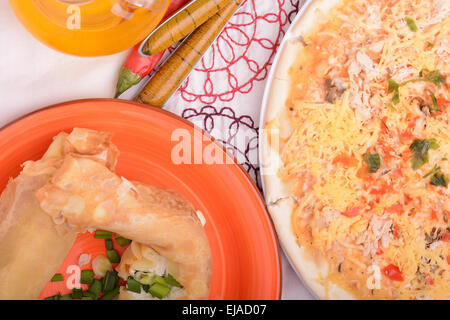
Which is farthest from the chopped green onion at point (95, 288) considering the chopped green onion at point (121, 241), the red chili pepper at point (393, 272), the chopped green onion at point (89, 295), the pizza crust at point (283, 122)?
the red chili pepper at point (393, 272)

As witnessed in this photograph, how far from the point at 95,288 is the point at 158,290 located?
17 centimetres

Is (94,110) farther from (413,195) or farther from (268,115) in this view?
(413,195)

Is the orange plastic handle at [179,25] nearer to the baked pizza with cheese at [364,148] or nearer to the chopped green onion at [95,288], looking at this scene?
the baked pizza with cheese at [364,148]

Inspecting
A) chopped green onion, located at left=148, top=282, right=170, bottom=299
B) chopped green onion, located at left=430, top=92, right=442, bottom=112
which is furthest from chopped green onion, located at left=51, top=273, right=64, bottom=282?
chopped green onion, located at left=430, top=92, right=442, bottom=112

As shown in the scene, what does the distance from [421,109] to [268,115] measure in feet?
1.39

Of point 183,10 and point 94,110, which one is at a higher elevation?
point 183,10

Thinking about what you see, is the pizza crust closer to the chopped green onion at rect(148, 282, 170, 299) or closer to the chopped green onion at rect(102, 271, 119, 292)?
the chopped green onion at rect(148, 282, 170, 299)

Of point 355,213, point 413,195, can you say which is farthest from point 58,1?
point 413,195

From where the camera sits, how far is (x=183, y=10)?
111 centimetres

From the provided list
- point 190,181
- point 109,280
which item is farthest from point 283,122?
point 109,280

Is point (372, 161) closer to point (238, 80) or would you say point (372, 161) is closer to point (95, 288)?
point (238, 80)

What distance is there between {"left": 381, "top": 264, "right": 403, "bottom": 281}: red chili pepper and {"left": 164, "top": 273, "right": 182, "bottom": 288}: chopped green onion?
56 centimetres

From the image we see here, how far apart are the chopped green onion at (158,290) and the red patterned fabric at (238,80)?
394 millimetres

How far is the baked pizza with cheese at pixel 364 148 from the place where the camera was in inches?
43.4
